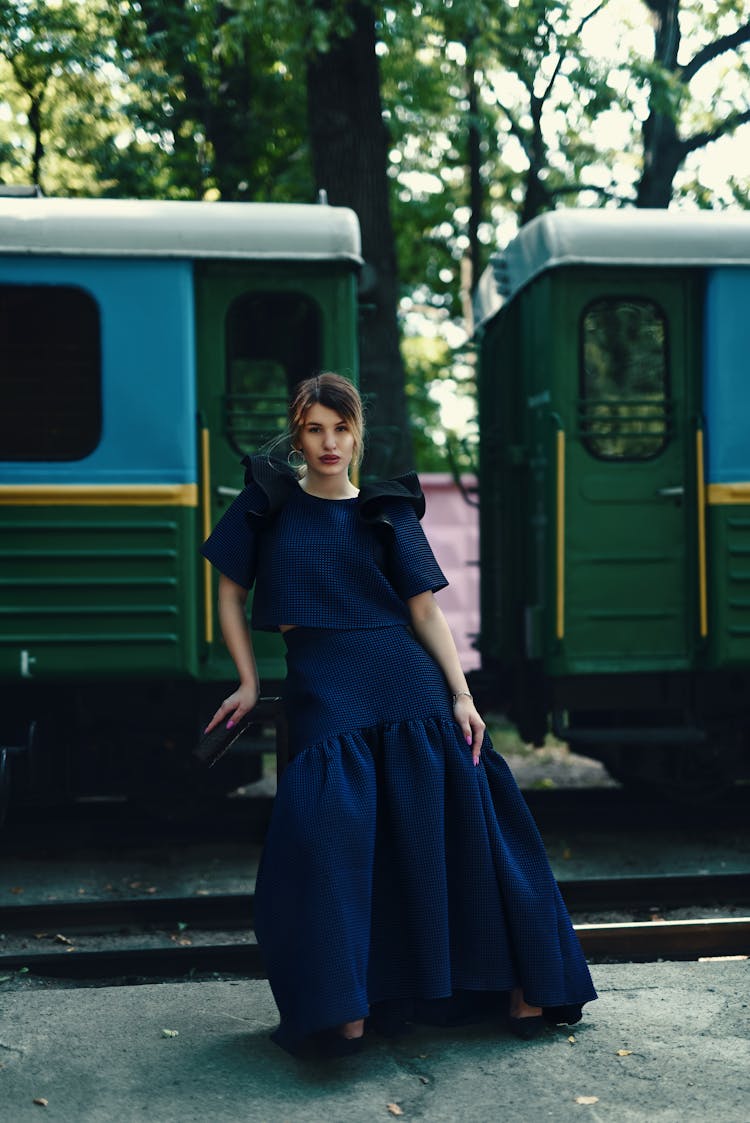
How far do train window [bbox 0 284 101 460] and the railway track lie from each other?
80.7 inches

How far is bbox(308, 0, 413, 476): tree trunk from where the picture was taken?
985cm

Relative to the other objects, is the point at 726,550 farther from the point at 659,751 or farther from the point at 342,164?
the point at 342,164

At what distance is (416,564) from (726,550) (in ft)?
11.2

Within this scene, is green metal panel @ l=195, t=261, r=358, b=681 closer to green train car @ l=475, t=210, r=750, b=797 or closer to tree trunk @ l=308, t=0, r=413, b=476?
green train car @ l=475, t=210, r=750, b=797

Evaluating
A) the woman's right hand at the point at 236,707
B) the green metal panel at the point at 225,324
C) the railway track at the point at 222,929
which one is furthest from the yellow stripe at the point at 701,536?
the woman's right hand at the point at 236,707

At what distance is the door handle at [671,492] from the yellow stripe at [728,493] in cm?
13

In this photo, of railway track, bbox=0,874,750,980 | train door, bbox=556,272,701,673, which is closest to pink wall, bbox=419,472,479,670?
train door, bbox=556,272,701,673

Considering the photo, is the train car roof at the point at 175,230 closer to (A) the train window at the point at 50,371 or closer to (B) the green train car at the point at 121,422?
(B) the green train car at the point at 121,422

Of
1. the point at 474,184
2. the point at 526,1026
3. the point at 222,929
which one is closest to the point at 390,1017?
the point at 526,1026

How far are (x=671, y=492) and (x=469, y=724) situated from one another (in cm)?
344

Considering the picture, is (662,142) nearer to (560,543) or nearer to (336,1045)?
(560,543)

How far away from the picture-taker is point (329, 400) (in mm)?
3486

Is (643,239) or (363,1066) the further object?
(643,239)

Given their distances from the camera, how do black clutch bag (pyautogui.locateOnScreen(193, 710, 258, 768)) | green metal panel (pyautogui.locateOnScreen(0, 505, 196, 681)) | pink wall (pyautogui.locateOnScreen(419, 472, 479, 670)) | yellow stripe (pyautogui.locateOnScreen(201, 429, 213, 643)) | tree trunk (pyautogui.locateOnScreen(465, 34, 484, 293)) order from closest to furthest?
black clutch bag (pyautogui.locateOnScreen(193, 710, 258, 768)) → green metal panel (pyautogui.locateOnScreen(0, 505, 196, 681)) → yellow stripe (pyautogui.locateOnScreen(201, 429, 213, 643)) → pink wall (pyautogui.locateOnScreen(419, 472, 479, 670)) → tree trunk (pyautogui.locateOnScreen(465, 34, 484, 293))
